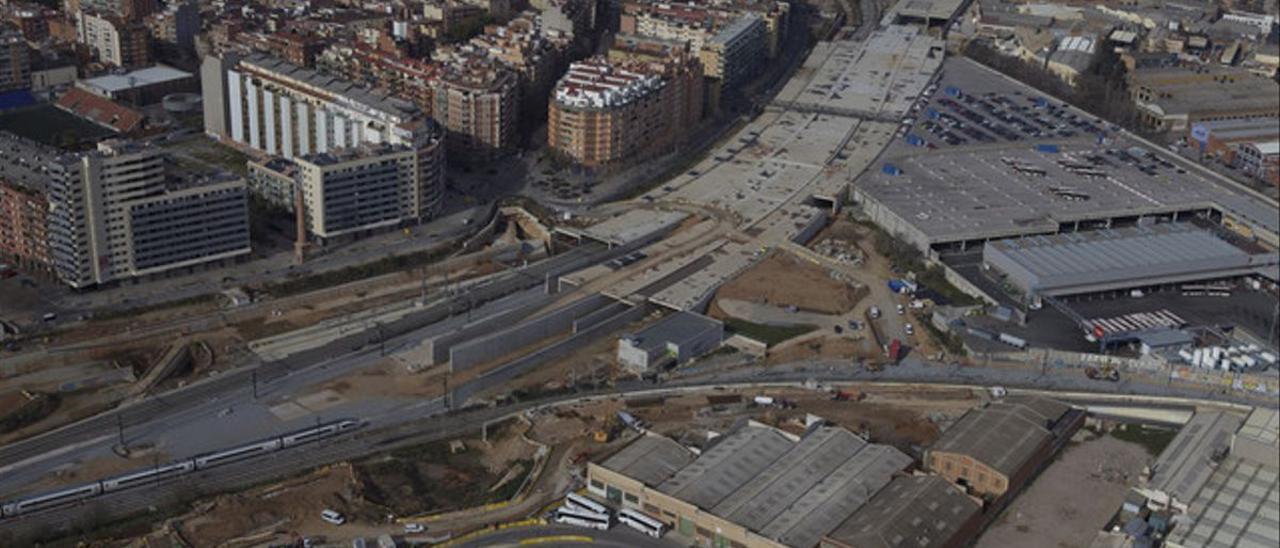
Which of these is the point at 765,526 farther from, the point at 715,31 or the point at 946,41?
the point at 946,41

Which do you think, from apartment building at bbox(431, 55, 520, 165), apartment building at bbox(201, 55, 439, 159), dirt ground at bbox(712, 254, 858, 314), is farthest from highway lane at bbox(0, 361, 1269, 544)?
apartment building at bbox(431, 55, 520, 165)

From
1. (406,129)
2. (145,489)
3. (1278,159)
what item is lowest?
(145,489)

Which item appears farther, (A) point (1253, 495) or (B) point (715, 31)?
(B) point (715, 31)

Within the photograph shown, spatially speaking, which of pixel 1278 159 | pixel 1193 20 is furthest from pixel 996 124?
pixel 1278 159

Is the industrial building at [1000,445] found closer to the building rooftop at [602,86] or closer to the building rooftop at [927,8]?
the building rooftop at [602,86]

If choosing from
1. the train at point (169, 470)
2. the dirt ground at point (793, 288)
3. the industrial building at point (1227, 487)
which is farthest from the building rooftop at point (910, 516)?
the train at point (169, 470)

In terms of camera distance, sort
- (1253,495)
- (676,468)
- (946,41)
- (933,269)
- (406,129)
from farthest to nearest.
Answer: (946,41), (406,129), (933,269), (676,468), (1253,495)

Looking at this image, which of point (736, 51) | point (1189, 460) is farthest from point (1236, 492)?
point (736, 51)

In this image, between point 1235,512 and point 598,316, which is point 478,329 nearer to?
point 598,316
